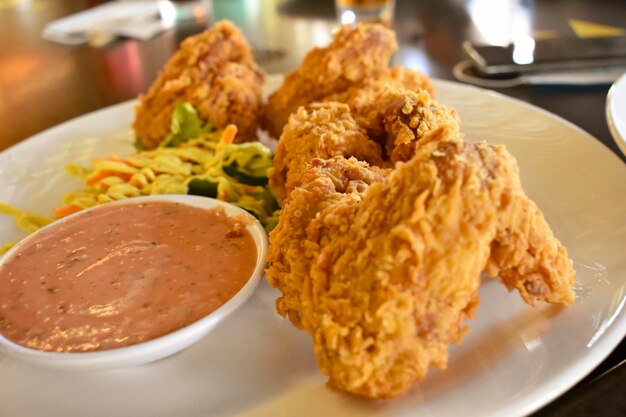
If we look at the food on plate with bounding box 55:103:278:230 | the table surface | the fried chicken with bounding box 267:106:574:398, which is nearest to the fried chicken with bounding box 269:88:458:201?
the food on plate with bounding box 55:103:278:230

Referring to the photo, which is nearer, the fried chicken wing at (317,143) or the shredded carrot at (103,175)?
the fried chicken wing at (317,143)

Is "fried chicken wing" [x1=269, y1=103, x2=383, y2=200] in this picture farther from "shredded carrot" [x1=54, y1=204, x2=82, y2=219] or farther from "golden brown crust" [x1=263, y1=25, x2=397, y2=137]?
"shredded carrot" [x1=54, y1=204, x2=82, y2=219]

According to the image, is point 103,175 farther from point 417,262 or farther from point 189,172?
point 417,262

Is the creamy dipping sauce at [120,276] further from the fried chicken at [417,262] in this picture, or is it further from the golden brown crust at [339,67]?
the golden brown crust at [339,67]

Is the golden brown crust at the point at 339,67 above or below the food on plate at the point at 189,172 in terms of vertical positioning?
above

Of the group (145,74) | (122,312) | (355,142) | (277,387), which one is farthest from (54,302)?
(145,74)

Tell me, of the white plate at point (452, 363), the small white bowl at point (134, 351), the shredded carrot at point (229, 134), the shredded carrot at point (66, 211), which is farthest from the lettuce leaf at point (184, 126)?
the small white bowl at point (134, 351)

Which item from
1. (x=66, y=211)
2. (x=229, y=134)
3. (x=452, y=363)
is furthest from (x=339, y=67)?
(x=452, y=363)
